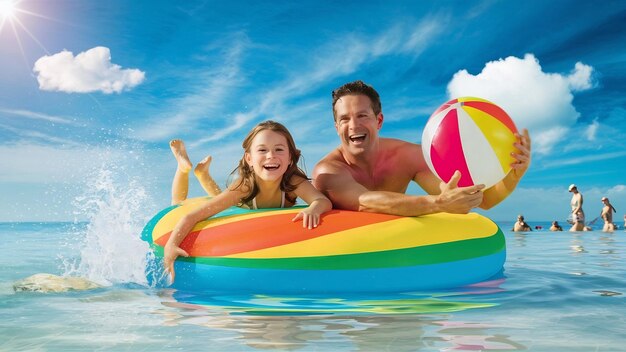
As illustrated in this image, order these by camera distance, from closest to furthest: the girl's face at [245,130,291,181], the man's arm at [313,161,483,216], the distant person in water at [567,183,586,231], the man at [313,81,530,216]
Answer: the man's arm at [313,161,483,216] < the man at [313,81,530,216] < the girl's face at [245,130,291,181] < the distant person in water at [567,183,586,231]

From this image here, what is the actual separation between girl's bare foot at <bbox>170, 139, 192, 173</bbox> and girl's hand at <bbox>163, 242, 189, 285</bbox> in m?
2.04

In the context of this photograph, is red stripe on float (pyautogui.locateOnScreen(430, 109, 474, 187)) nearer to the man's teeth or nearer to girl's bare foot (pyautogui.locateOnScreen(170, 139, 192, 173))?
the man's teeth

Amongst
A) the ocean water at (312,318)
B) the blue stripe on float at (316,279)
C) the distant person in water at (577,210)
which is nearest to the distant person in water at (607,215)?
the distant person in water at (577,210)

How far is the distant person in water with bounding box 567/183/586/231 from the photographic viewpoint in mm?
15086

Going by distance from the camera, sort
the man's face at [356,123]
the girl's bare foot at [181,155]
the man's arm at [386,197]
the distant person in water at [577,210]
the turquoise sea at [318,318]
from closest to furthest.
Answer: the turquoise sea at [318,318] → the man's arm at [386,197] → the man's face at [356,123] → the girl's bare foot at [181,155] → the distant person in water at [577,210]

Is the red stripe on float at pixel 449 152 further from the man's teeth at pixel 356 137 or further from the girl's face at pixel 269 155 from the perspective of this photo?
the girl's face at pixel 269 155

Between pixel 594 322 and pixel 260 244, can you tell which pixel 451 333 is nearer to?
pixel 594 322

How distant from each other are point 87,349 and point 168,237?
192 cm

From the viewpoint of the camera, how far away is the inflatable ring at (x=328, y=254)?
3816 millimetres

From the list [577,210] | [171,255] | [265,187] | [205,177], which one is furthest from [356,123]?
[577,210]

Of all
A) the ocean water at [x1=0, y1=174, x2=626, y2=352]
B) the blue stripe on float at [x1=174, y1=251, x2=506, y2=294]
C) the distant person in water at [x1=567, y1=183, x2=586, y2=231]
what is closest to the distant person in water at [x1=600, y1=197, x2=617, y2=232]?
the distant person in water at [x1=567, y1=183, x2=586, y2=231]

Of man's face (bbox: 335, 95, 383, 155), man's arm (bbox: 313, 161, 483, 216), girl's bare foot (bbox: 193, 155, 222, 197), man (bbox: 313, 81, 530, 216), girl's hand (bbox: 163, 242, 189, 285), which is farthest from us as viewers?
girl's bare foot (bbox: 193, 155, 222, 197)

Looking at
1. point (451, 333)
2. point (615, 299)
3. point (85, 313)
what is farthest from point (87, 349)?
point (615, 299)

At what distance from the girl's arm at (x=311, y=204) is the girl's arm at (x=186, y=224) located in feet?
1.77
